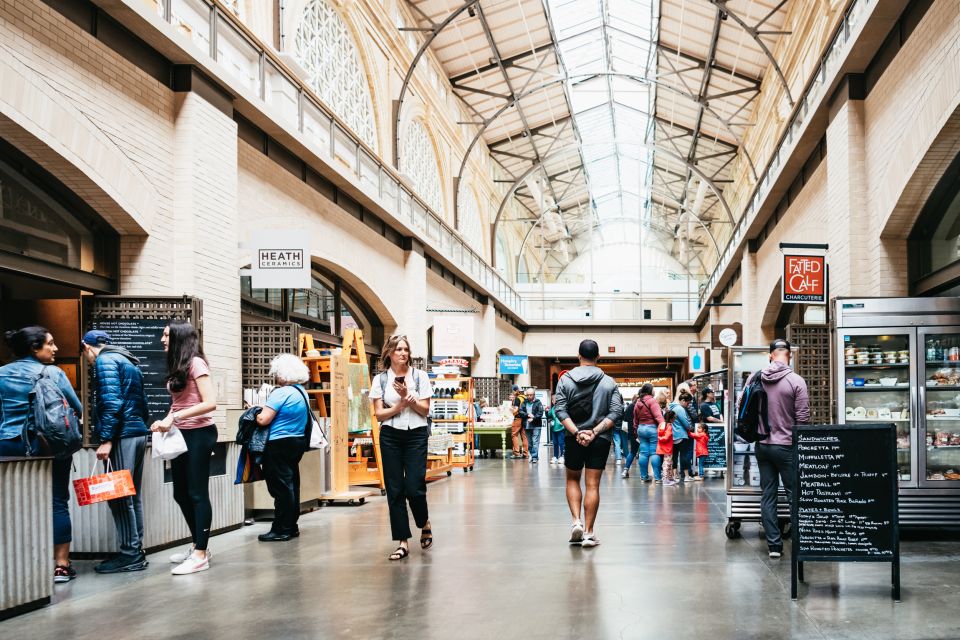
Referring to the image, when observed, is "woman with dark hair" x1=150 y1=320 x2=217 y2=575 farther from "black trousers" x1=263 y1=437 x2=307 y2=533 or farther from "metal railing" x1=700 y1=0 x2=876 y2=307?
"metal railing" x1=700 y1=0 x2=876 y2=307

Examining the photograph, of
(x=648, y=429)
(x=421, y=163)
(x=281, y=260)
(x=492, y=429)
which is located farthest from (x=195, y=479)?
(x=421, y=163)

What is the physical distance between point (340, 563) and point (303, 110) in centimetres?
838

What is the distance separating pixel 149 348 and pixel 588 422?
4116 mm

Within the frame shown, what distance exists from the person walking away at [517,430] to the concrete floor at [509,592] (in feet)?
38.2

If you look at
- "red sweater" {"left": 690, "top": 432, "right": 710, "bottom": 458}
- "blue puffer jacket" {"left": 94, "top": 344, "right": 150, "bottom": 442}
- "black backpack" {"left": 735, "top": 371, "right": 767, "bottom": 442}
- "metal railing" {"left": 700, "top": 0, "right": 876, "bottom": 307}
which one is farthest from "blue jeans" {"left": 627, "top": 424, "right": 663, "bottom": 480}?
"blue puffer jacket" {"left": 94, "top": 344, "right": 150, "bottom": 442}

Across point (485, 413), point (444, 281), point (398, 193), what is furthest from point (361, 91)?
point (485, 413)

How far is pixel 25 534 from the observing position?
5.19m

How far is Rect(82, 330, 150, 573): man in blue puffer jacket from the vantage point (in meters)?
6.20

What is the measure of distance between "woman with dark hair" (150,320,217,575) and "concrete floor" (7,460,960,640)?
298 millimetres

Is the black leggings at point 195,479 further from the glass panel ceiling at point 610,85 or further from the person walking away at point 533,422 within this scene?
the glass panel ceiling at point 610,85

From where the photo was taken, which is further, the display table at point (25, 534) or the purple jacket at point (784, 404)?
the purple jacket at point (784, 404)

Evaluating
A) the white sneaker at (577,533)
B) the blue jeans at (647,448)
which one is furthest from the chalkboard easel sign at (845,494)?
the blue jeans at (647,448)

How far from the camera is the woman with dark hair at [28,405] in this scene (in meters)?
5.59

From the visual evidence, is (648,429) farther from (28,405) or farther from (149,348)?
(28,405)
